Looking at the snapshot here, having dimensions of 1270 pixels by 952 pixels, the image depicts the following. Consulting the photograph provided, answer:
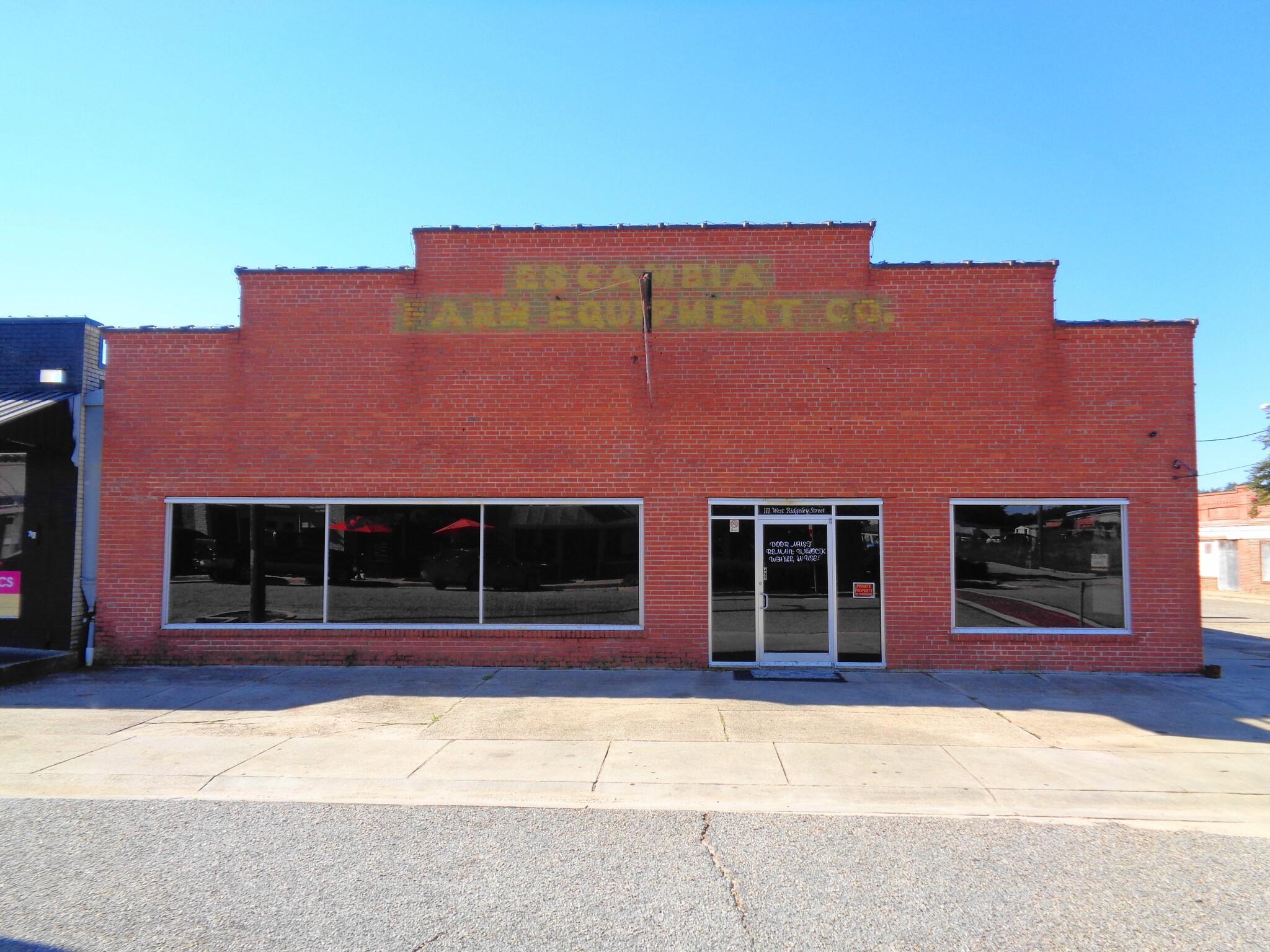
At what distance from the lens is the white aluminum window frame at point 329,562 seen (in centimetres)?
1153

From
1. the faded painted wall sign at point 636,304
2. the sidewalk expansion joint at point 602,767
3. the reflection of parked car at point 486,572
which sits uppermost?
the faded painted wall sign at point 636,304

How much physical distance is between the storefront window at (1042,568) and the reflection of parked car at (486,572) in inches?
252

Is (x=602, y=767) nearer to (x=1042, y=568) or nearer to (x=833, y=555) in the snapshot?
(x=833, y=555)

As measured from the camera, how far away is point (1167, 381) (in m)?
11.4

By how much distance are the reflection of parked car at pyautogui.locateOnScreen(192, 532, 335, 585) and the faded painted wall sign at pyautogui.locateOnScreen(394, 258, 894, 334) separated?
367cm

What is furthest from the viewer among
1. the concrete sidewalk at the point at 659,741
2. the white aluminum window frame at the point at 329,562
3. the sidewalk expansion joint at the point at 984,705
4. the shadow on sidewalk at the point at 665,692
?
the white aluminum window frame at the point at 329,562

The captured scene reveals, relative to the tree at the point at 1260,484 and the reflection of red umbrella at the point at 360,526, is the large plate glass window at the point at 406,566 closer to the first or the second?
the reflection of red umbrella at the point at 360,526

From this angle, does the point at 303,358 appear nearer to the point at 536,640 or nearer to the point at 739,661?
the point at 536,640

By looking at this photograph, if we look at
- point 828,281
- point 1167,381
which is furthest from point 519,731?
point 1167,381

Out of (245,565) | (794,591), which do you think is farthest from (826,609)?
(245,565)

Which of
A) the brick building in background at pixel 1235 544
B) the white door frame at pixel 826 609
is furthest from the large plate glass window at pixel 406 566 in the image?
the brick building in background at pixel 1235 544

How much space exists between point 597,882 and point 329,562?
27.5 feet

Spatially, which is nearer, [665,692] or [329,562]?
[665,692]

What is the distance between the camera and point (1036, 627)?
11.3 m
